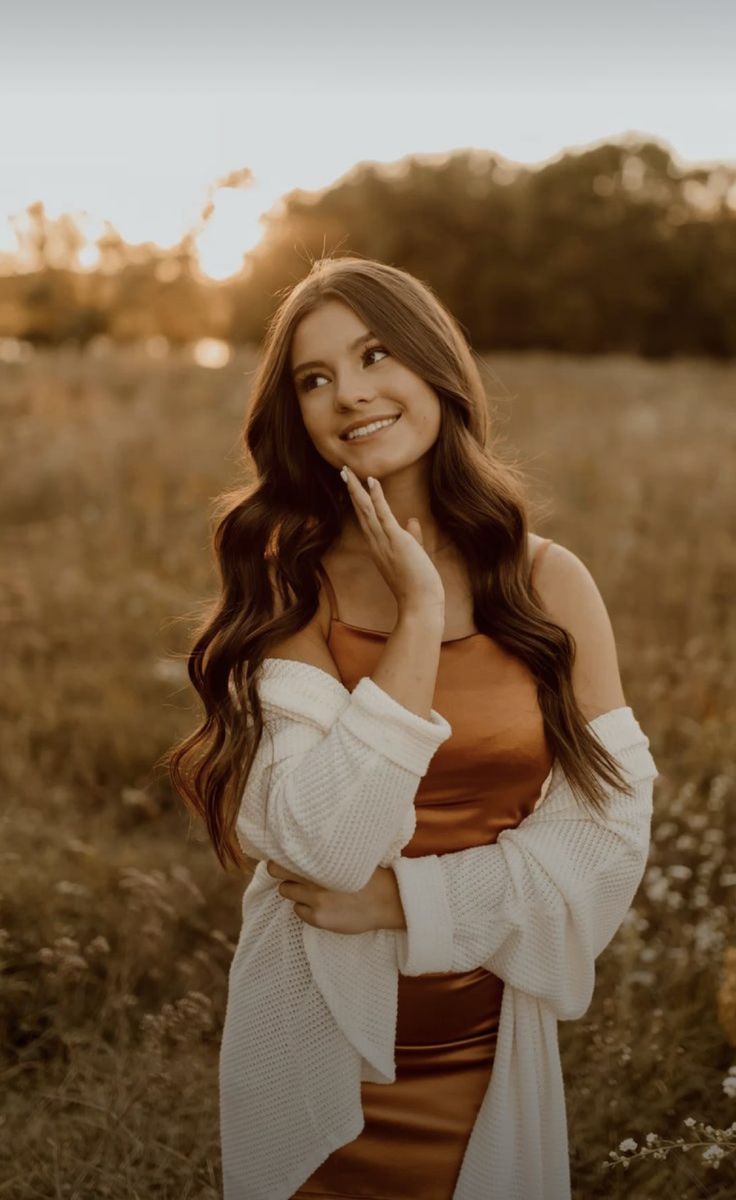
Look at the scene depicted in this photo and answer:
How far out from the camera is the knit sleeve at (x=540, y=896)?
1863mm

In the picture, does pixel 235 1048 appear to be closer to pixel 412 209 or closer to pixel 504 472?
pixel 504 472

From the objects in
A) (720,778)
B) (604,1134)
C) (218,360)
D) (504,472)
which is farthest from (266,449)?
(218,360)

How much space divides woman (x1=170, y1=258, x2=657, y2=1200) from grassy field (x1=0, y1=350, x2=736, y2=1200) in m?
0.56

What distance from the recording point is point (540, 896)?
188 cm

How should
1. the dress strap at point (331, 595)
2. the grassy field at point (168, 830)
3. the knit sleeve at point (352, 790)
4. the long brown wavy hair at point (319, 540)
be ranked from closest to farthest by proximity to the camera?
the knit sleeve at point (352, 790) < the long brown wavy hair at point (319, 540) < the dress strap at point (331, 595) < the grassy field at point (168, 830)

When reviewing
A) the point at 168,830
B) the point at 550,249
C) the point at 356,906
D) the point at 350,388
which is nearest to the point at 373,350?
the point at 350,388

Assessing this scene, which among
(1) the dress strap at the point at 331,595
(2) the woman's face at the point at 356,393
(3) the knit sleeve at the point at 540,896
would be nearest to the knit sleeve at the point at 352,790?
(3) the knit sleeve at the point at 540,896

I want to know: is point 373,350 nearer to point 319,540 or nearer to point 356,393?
point 356,393

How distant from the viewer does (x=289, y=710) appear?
1.92 m

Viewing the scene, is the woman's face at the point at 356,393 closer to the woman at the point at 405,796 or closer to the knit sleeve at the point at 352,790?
the woman at the point at 405,796

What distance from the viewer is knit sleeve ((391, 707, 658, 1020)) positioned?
1.86 m

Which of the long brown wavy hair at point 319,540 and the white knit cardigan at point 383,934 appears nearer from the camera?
the white knit cardigan at point 383,934

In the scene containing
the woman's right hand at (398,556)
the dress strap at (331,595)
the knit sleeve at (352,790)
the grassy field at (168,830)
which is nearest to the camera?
the knit sleeve at (352,790)

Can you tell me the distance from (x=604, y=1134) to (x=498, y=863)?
129cm
